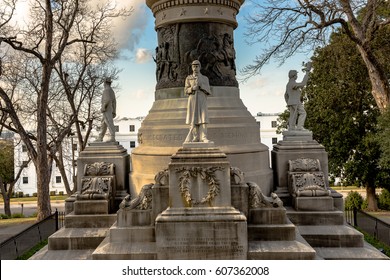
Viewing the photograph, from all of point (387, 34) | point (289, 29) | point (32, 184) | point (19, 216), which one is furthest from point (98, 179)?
point (32, 184)

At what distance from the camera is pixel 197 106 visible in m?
9.41

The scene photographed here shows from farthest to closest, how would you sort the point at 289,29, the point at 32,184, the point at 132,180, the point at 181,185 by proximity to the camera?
the point at 32,184 < the point at 289,29 < the point at 132,180 < the point at 181,185

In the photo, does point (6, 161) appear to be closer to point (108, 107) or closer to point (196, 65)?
point (108, 107)

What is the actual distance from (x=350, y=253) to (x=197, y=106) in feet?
15.3

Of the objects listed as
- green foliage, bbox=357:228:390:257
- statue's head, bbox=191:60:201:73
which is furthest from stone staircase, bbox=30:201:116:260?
green foliage, bbox=357:228:390:257

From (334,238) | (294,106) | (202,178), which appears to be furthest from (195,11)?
(334,238)

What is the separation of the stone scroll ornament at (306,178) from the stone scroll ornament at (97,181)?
15.6 feet

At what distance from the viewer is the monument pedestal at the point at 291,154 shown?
11.6 metres

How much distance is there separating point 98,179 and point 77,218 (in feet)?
3.81

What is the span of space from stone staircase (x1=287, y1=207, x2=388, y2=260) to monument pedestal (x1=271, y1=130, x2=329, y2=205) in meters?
1.06

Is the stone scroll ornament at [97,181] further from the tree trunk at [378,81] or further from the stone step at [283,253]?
the tree trunk at [378,81]

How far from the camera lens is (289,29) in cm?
1980

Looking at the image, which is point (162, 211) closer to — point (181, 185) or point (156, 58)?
point (181, 185)

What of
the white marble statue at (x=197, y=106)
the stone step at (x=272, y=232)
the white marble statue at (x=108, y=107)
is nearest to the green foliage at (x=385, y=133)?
the stone step at (x=272, y=232)
